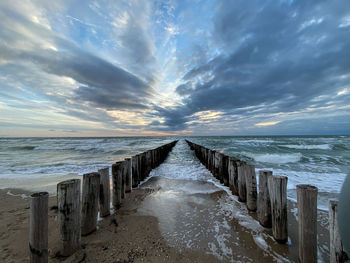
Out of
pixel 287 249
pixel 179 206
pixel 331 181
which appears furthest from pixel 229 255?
pixel 331 181

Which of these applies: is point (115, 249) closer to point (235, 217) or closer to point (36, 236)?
point (36, 236)

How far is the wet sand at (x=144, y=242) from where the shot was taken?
2.42 meters

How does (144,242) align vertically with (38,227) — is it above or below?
below

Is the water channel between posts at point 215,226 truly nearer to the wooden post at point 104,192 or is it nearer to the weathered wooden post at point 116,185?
the weathered wooden post at point 116,185

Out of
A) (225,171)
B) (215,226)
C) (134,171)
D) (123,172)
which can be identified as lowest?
(215,226)

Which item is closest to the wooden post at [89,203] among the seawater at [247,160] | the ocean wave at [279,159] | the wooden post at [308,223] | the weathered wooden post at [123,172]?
the weathered wooden post at [123,172]

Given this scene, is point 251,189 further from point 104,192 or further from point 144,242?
point 104,192

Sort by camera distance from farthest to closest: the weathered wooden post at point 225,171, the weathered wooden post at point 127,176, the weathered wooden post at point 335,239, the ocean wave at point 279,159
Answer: the ocean wave at point 279,159 → the weathered wooden post at point 225,171 → the weathered wooden post at point 127,176 → the weathered wooden post at point 335,239

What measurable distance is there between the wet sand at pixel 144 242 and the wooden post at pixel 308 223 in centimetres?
34

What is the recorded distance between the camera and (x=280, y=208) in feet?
9.00

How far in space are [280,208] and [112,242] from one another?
3050 mm

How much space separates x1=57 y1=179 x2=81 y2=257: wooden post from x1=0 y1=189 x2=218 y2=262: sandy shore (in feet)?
0.49

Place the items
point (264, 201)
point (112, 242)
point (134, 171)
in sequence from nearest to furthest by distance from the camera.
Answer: point (112, 242) < point (264, 201) < point (134, 171)

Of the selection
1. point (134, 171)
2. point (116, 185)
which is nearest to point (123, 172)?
point (116, 185)
